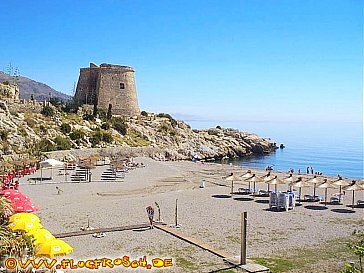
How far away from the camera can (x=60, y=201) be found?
17.3 m

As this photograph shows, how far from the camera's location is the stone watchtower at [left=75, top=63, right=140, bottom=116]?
5312 centimetres

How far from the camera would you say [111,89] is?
5338 centimetres

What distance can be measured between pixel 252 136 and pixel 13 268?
65.1 m

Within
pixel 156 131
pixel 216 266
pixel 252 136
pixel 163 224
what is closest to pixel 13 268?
pixel 216 266

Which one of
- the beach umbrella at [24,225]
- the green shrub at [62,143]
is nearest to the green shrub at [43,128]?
the green shrub at [62,143]

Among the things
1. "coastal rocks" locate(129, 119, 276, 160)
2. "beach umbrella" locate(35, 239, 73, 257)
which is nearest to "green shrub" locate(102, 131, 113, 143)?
"coastal rocks" locate(129, 119, 276, 160)

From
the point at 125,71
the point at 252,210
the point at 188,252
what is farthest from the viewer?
the point at 125,71

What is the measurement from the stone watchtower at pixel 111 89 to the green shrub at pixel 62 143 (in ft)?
59.6

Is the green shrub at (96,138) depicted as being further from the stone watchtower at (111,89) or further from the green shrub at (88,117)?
the stone watchtower at (111,89)

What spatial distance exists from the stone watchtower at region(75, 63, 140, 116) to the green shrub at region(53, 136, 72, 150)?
1817 centimetres

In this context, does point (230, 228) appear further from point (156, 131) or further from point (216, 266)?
point (156, 131)

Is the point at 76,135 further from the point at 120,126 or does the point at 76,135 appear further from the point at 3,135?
the point at 120,126

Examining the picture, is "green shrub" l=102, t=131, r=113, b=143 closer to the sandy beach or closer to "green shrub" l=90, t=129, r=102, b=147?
"green shrub" l=90, t=129, r=102, b=147

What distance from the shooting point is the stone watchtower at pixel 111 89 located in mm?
53125
